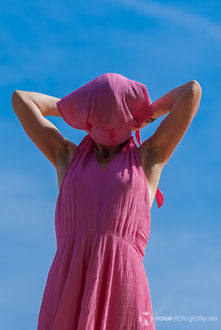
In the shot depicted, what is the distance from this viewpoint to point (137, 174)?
2.88 meters

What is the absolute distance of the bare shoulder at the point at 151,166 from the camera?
9.81ft

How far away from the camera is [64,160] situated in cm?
315

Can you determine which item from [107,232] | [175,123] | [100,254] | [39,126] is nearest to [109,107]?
[175,123]

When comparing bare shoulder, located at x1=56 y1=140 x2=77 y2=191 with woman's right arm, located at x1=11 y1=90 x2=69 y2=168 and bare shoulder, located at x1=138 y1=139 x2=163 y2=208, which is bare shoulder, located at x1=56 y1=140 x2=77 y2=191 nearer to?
woman's right arm, located at x1=11 y1=90 x2=69 y2=168

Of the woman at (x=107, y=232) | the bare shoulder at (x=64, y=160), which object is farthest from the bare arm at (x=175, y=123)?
the bare shoulder at (x=64, y=160)

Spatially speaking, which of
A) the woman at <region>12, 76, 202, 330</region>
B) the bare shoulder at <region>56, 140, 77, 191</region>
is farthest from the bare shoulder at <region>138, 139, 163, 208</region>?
the bare shoulder at <region>56, 140, 77, 191</region>

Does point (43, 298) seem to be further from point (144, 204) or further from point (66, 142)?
point (66, 142)

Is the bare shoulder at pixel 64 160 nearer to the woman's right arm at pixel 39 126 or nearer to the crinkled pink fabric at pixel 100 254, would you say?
the woman's right arm at pixel 39 126

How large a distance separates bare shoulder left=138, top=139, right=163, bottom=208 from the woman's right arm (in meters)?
0.43

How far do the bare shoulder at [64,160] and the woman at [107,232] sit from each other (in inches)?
0.5

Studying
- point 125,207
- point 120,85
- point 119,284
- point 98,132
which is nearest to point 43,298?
point 119,284

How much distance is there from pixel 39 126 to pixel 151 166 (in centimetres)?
65

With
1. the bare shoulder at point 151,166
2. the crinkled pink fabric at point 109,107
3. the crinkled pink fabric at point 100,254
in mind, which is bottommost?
the crinkled pink fabric at point 100,254

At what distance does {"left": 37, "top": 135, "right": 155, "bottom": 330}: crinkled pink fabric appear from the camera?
266cm
